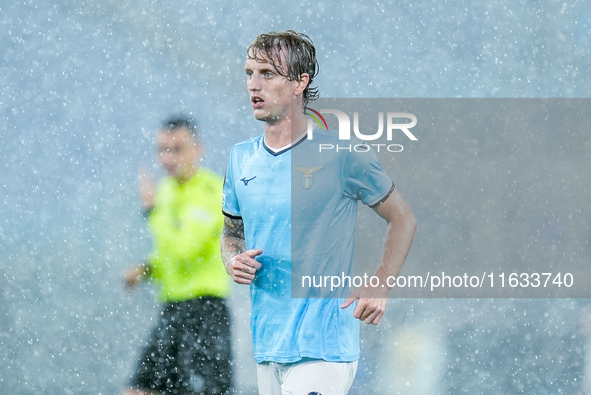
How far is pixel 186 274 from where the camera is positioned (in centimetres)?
404

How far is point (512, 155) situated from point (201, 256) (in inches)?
77.9

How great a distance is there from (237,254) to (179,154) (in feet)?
4.00

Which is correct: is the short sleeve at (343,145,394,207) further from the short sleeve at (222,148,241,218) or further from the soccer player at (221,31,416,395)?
the short sleeve at (222,148,241,218)

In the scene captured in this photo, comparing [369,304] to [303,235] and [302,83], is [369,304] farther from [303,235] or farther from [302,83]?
[302,83]

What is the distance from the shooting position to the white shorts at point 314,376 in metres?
2.89

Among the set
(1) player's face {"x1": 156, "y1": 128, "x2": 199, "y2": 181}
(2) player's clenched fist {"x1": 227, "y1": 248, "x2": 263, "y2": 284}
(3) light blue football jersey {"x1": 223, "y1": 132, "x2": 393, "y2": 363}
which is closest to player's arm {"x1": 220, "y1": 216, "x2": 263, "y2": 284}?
(2) player's clenched fist {"x1": 227, "y1": 248, "x2": 263, "y2": 284}

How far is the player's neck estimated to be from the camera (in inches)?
122

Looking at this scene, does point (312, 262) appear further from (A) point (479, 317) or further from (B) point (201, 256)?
(A) point (479, 317)

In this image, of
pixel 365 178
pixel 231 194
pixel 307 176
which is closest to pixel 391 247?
pixel 365 178

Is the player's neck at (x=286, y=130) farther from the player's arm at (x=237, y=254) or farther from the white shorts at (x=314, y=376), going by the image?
the white shorts at (x=314, y=376)

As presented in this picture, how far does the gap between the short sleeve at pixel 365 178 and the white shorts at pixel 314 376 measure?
62 cm

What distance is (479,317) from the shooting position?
5609 millimetres

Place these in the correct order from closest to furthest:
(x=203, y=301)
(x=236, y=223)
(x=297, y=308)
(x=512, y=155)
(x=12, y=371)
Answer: (x=297, y=308)
(x=236, y=223)
(x=203, y=301)
(x=512, y=155)
(x=12, y=371)

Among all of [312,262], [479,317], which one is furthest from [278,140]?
[479,317]
